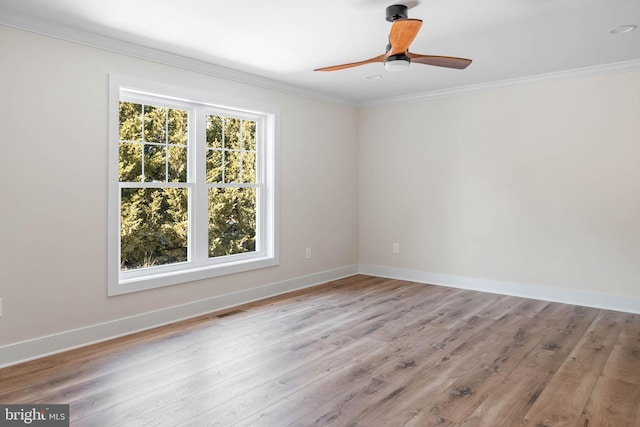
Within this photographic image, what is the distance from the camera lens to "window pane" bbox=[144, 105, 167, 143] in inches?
158

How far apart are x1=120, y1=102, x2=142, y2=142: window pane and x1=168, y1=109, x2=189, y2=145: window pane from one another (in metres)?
0.31

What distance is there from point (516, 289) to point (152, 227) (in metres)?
4.03

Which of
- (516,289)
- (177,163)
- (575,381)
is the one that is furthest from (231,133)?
(575,381)

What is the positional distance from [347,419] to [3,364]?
243 cm

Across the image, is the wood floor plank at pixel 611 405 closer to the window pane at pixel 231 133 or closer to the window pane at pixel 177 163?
the window pane at pixel 177 163

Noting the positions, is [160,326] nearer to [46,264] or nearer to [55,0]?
[46,264]

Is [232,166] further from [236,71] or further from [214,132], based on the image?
[236,71]

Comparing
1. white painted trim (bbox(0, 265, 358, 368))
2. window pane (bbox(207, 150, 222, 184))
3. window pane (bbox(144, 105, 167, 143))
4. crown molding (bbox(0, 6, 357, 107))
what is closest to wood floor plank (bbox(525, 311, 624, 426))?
white painted trim (bbox(0, 265, 358, 368))

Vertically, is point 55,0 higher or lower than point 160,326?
higher

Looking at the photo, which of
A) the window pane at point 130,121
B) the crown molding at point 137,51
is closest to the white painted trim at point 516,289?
the crown molding at point 137,51

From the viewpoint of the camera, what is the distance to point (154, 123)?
4078 mm

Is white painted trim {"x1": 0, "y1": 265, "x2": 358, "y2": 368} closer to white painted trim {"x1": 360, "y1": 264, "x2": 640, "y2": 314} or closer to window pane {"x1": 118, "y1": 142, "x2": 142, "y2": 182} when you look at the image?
window pane {"x1": 118, "y1": 142, "x2": 142, "y2": 182}

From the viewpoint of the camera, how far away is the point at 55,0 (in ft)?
9.34

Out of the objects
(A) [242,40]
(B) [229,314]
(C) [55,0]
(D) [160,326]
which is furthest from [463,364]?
(C) [55,0]
